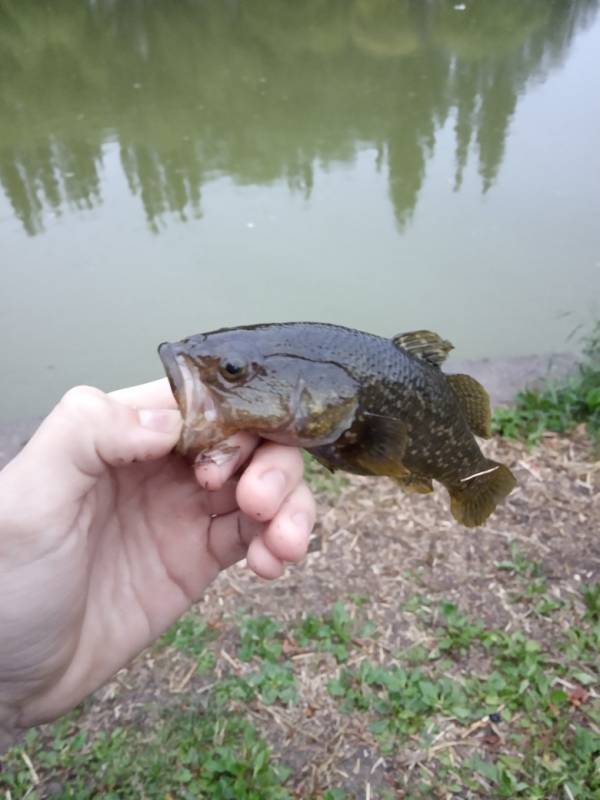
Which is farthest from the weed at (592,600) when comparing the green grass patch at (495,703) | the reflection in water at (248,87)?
the reflection in water at (248,87)

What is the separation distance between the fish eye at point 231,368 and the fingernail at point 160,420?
16 centimetres

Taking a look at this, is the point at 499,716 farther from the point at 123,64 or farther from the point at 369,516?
the point at 123,64

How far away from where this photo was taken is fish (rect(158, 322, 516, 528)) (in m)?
1.61

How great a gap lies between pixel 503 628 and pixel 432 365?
1798 millimetres

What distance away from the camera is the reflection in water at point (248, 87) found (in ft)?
28.9

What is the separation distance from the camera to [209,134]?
10047 millimetres

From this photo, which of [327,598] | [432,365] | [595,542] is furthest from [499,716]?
[432,365]

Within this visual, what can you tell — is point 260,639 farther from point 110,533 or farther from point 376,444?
point 376,444

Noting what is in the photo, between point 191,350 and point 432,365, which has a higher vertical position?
point 191,350

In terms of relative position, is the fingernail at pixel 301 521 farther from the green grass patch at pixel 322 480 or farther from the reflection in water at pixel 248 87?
the reflection in water at pixel 248 87

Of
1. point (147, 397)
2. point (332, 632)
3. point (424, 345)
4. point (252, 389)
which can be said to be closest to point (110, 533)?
point (147, 397)

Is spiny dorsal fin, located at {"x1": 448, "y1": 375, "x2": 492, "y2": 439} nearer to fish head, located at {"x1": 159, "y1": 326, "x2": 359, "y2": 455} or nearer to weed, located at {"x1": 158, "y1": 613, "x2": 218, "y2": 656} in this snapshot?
fish head, located at {"x1": 159, "y1": 326, "x2": 359, "y2": 455}

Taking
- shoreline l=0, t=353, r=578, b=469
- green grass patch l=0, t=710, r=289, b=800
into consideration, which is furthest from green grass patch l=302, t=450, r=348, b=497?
green grass patch l=0, t=710, r=289, b=800

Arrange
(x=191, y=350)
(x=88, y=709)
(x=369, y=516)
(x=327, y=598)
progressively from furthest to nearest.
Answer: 1. (x=369, y=516)
2. (x=327, y=598)
3. (x=88, y=709)
4. (x=191, y=350)
